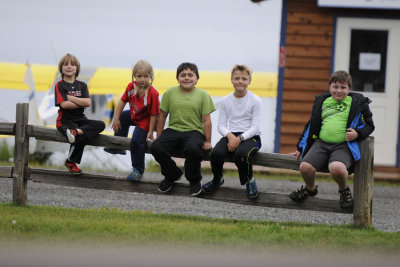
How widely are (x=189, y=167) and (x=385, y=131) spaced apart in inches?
260

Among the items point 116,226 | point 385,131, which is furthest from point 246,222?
point 385,131

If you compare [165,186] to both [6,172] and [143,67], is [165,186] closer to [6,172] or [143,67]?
[143,67]

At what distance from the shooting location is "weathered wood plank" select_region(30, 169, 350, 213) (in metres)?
7.17

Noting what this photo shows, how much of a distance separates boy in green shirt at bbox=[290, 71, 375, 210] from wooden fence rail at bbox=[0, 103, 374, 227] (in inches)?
5.5

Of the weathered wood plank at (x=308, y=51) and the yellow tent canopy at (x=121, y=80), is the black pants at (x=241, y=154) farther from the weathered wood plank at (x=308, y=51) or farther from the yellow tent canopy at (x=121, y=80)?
the yellow tent canopy at (x=121, y=80)

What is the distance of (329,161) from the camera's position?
22.4 ft

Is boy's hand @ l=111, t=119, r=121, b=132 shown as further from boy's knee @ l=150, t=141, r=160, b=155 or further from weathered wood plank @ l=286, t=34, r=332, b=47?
weathered wood plank @ l=286, t=34, r=332, b=47

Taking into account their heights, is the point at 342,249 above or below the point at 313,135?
below

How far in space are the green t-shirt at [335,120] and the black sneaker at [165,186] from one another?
1635mm

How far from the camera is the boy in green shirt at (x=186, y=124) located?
7.03 metres

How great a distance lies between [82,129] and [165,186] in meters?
1.05

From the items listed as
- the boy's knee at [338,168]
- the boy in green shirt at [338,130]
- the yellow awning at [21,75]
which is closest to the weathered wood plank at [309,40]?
the boy in green shirt at [338,130]

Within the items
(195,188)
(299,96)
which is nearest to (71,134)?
(195,188)

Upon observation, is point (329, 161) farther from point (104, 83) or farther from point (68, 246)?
point (104, 83)
